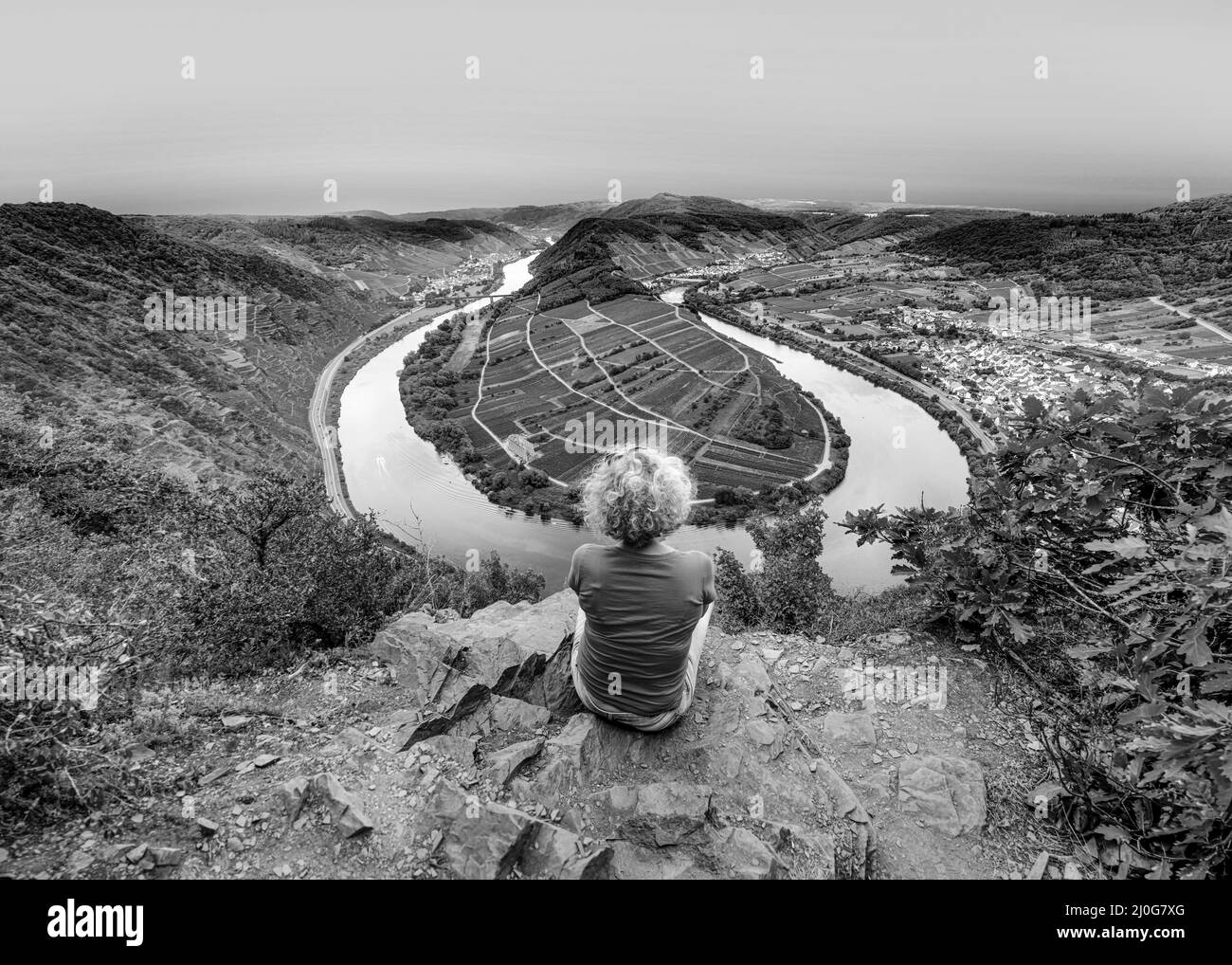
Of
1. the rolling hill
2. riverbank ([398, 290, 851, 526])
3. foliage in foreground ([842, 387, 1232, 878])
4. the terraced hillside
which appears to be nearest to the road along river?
riverbank ([398, 290, 851, 526])

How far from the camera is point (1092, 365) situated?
76000 millimetres

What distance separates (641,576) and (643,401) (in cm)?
6725

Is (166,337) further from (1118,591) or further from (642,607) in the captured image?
(1118,591)

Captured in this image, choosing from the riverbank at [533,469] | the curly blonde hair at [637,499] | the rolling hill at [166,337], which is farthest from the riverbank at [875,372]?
the rolling hill at [166,337]

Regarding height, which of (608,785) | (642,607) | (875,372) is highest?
(875,372)

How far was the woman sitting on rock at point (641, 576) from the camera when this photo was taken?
11.3 ft

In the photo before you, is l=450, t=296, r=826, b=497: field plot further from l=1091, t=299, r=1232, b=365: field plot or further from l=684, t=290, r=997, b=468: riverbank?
l=1091, t=299, r=1232, b=365: field plot

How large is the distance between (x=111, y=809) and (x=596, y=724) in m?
2.98

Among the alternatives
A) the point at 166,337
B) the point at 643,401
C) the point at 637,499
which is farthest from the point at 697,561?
the point at 166,337

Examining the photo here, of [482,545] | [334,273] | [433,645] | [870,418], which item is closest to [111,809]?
[433,645]

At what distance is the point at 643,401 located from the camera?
69750 mm

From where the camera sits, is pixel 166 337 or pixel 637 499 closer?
pixel 637 499

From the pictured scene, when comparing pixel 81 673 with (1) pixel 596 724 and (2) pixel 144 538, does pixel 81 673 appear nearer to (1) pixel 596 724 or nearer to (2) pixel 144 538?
(1) pixel 596 724

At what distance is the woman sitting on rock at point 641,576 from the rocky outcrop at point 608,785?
62cm
